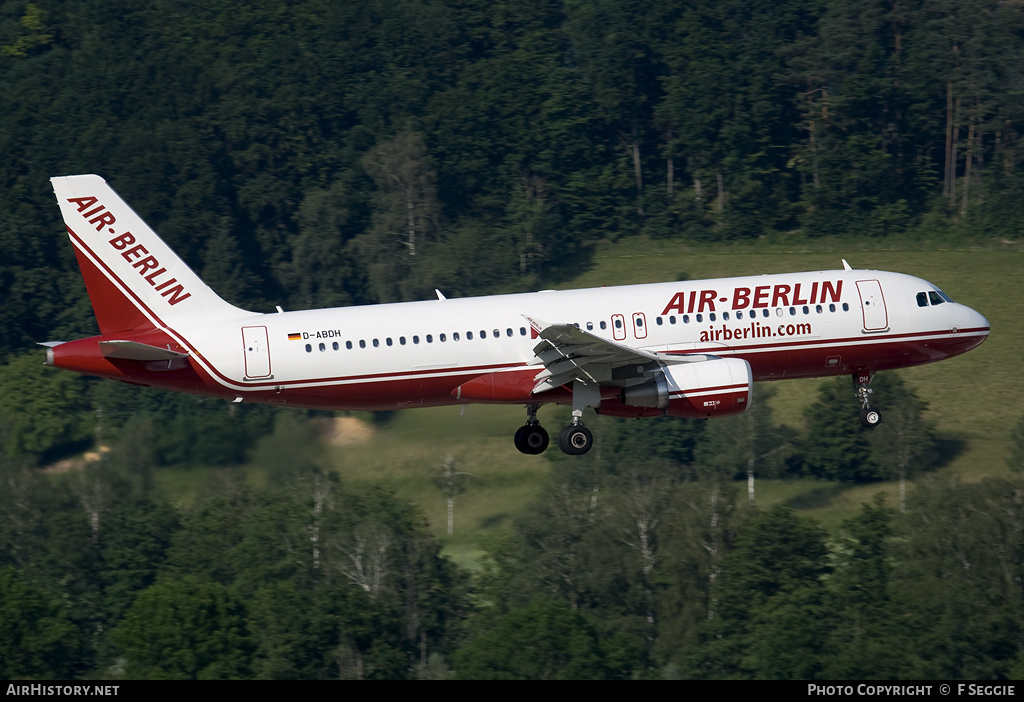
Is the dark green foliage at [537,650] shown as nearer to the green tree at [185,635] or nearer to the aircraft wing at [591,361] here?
the green tree at [185,635]

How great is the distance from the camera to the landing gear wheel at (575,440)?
53875mm

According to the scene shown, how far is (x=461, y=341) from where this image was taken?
52.7 metres

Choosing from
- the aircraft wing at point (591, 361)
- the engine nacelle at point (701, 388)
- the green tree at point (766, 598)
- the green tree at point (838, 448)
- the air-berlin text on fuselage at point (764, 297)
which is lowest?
the green tree at point (766, 598)

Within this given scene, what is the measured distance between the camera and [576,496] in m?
119

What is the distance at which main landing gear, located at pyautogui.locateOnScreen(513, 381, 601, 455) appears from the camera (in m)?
52.9

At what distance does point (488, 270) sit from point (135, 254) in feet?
370

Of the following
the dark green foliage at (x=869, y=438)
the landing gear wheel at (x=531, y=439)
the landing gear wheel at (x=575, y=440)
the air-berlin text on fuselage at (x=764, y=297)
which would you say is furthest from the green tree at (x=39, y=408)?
the air-berlin text on fuselage at (x=764, y=297)

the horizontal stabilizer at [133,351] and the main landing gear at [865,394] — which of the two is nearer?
the horizontal stabilizer at [133,351]

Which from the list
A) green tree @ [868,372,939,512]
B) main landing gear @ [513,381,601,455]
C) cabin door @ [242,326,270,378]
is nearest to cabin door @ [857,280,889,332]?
main landing gear @ [513,381,601,455]

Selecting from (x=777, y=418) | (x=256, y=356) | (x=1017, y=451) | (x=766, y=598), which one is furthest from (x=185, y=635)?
(x=1017, y=451)

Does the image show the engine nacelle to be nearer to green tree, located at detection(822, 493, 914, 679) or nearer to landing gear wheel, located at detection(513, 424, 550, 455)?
landing gear wheel, located at detection(513, 424, 550, 455)

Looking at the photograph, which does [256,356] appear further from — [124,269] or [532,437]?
[532,437]

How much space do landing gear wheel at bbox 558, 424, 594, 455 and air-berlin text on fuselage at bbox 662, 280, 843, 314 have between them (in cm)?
532

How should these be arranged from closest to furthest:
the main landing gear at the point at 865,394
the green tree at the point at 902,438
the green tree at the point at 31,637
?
the main landing gear at the point at 865,394
the green tree at the point at 31,637
the green tree at the point at 902,438
